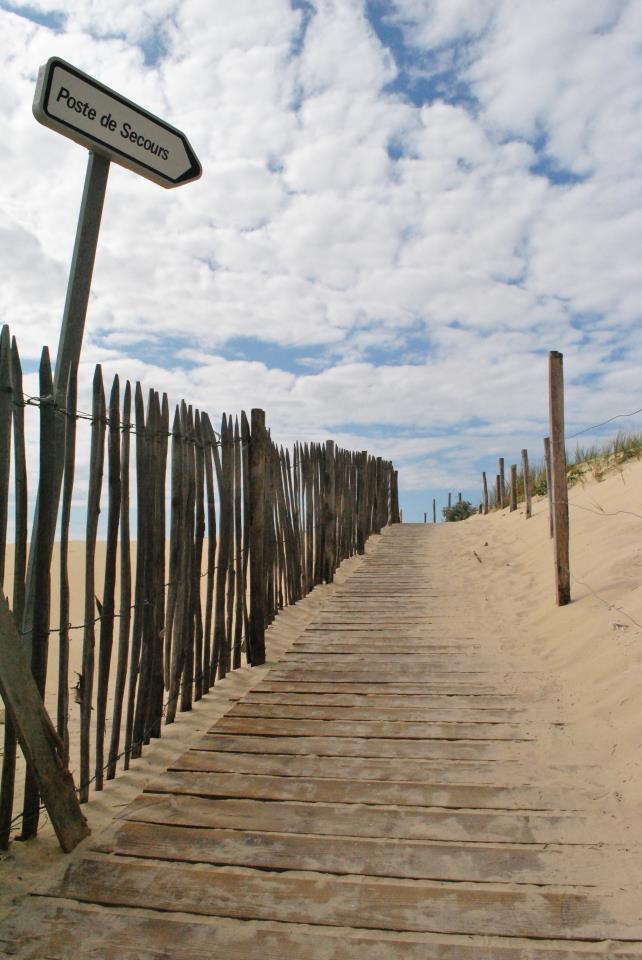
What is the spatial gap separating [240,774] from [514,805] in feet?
3.46

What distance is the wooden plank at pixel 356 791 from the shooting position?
244 cm

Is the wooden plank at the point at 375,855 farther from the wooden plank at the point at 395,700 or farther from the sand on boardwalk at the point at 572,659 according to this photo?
the wooden plank at the point at 395,700

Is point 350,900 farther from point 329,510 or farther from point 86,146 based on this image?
point 329,510

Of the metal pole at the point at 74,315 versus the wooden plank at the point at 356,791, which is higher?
the metal pole at the point at 74,315

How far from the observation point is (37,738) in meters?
2.12

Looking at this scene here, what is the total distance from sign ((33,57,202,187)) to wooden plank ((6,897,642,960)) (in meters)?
2.37

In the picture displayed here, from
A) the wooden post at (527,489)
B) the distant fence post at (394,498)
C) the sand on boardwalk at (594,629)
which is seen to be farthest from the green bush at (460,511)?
the sand on boardwalk at (594,629)

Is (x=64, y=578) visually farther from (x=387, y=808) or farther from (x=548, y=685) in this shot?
(x=548, y=685)

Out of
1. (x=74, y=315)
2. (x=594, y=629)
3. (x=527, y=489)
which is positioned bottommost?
(x=594, y=629)

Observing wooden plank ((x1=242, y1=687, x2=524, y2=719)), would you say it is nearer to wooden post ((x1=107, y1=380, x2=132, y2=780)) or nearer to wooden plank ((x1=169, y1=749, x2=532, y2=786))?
wooden plank ((x1=169, y1=749, x2=532, y2=786))

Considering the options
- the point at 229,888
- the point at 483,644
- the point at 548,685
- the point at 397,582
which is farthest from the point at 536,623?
the point at 229,888

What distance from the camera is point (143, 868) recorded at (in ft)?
6.82

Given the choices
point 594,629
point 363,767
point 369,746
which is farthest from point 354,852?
point 594,629

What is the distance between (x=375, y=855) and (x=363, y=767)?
666 mm
